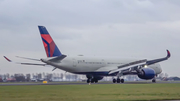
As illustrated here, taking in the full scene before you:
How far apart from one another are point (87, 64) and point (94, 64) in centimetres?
194

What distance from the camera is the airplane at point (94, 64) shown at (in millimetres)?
62375

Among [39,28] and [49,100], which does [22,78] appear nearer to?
[39,28]

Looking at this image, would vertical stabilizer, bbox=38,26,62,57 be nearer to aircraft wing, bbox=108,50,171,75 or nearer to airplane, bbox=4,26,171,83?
airplane, bbox=4,26,171,83

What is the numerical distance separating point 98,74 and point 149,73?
10.9m

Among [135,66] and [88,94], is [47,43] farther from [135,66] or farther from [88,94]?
[88,94]

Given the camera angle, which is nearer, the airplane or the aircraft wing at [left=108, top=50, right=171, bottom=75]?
the airplane

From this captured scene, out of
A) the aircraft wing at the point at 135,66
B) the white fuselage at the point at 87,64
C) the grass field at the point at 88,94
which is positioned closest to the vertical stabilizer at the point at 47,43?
the white fuselage at the point at 87,64

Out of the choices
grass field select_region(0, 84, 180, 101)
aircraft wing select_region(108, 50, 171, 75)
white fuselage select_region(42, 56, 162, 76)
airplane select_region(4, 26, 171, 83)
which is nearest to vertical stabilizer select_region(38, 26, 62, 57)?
airplane select_region(4, 26, 171, 83)

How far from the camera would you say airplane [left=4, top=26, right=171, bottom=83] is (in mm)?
62375

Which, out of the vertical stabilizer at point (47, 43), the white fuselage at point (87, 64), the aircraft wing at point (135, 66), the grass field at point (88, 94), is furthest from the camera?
the aircraft wing at point (135, 66)

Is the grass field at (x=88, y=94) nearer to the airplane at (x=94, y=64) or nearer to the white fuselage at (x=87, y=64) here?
the airplane at (x=94, y=64)

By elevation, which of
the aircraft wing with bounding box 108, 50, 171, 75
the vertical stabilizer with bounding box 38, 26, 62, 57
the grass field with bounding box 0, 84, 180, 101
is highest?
the vertical stabilizer with bounding box 38, 26, 62, 57

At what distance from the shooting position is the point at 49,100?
2636cm

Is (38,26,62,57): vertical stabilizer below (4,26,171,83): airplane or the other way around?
the other way around
